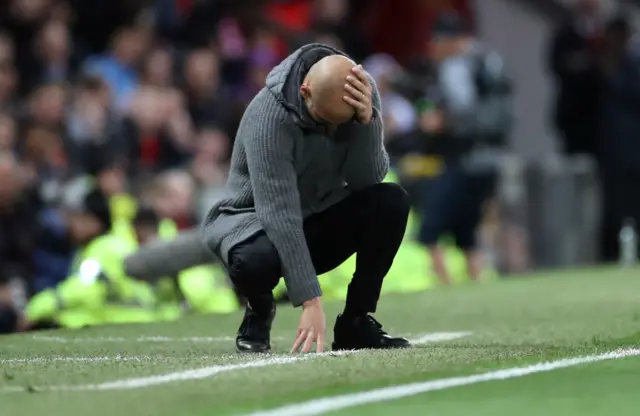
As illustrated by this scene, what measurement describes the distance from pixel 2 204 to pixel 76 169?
115cm

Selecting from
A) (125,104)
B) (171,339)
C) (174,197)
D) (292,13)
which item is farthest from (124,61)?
(171,339)

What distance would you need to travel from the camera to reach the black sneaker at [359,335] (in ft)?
19.8

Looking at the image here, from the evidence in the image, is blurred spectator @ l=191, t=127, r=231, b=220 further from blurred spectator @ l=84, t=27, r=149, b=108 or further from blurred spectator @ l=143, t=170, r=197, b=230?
blurred spectator @ l=84, t=27, r=149, b=108

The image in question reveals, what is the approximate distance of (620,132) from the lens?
14.4 metres

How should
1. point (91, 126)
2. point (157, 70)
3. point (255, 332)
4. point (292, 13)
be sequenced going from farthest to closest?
1. point (292, 13)
2. point (157, 70)
3. point (91, 126)
4. point (255, 332)

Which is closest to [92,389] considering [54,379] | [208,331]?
[54,379]

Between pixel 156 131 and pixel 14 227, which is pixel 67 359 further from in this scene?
pixel 156 131

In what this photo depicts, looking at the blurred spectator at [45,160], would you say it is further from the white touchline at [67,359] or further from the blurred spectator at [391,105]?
the white touchline at [67,359]

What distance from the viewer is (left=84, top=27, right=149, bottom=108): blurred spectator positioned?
12.2 metres

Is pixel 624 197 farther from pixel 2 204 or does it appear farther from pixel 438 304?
pixel 2 204

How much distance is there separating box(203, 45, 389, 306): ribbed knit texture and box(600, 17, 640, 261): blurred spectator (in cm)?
873

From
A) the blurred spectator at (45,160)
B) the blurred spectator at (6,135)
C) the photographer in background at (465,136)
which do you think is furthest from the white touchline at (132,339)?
the photographer in background at (465,136)

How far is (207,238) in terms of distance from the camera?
6.15 meters

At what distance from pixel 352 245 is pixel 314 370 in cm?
107
